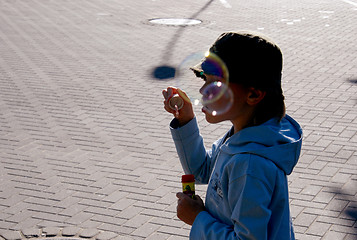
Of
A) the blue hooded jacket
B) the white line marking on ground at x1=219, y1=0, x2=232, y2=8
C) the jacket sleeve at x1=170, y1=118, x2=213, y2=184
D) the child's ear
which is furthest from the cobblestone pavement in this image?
the white line marking on ground at x1=219, y1=0, x2=232, y2=8

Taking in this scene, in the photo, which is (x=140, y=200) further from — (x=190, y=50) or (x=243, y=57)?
(x=190, y=50)

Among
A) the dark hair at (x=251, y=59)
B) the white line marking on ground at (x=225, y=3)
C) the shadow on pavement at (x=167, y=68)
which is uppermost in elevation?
the dark hair at (x=251, y=59)

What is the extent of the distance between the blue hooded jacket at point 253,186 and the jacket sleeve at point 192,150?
31 cm

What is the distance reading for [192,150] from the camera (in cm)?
235

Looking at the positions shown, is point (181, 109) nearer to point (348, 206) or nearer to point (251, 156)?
point (251, 156)

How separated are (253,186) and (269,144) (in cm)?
19

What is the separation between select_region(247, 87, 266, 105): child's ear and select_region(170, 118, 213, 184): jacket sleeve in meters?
0.47

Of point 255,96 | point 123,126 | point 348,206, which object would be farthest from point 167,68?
point 255,96

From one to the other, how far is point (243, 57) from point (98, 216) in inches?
115

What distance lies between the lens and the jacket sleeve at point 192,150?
7.59 feet

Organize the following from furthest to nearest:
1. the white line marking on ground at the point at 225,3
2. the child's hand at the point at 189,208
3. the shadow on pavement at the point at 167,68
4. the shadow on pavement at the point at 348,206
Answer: the white line marking on ground at the point at 225,3 → the shadow on pavement at the point at 167,68 → the shadow on pavement at the point at 348,206 → the child's hand at the point at 189,208

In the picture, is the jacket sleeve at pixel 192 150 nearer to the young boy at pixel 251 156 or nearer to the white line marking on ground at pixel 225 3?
the young boy at pixel 251 156

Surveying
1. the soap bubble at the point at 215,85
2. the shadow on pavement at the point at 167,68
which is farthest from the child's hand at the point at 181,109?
the shadow on pavement at the point at 167,68

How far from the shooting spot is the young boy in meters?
1.80
